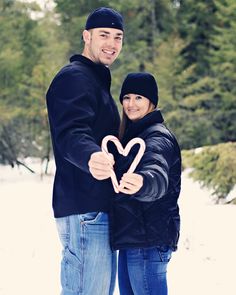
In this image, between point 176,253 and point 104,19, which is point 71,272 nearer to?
point 104,19

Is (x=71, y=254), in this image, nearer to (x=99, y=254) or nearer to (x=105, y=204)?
(x=99, y=254)

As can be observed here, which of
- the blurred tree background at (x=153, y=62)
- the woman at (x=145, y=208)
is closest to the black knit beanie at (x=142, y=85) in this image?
the woman at (x=145, y=208)

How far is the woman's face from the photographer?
2.81m

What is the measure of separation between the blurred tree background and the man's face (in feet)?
55.8

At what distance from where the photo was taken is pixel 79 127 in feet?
7.32

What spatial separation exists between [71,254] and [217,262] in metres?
3.95

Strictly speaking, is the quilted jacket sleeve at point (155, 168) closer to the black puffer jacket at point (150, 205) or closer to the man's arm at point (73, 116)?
the black puffer jacket at point (150, 205)

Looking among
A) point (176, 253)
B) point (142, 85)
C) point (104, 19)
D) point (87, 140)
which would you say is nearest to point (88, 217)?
point (87, 140)

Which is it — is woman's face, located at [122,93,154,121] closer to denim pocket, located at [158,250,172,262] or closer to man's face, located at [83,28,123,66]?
man's face, located at [83,28,123,66]

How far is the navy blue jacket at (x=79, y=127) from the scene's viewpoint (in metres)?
2.22

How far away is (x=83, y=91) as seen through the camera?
2.31m

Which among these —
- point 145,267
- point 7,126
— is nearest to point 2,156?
point 7,126

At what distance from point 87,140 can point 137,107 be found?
0.71 m

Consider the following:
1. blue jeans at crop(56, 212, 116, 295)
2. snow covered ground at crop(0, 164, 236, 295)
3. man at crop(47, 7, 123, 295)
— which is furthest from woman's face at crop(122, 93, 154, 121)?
snow covered ground at crop(0, 164, 236, 295)
